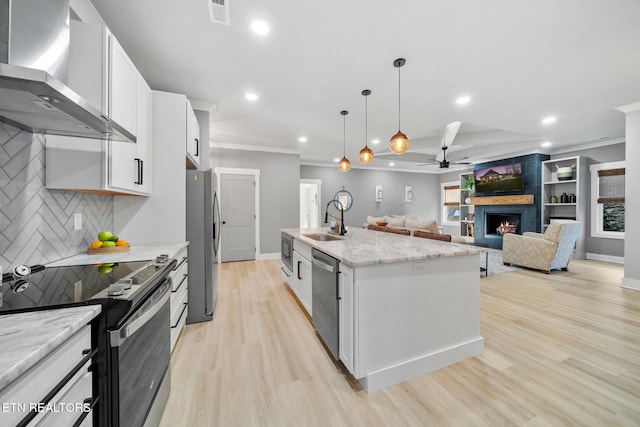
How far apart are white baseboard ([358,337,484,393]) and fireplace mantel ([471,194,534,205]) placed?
19.1ft

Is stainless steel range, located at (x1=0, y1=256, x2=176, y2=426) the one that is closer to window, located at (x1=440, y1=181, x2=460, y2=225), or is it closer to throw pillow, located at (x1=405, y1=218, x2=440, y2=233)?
throw pillow, located at (x1=405, y1=218, x2=440, y2=233)

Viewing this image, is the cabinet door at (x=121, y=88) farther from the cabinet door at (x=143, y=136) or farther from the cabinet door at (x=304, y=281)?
the cabinet door at (x=304, y=281)

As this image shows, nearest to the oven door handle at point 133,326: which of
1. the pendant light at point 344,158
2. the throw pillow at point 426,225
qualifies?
the pendant light at point 344,158

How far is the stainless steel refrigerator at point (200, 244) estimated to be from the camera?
8.36ft

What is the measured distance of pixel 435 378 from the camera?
1.75m

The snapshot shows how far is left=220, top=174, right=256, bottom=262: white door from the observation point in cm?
541

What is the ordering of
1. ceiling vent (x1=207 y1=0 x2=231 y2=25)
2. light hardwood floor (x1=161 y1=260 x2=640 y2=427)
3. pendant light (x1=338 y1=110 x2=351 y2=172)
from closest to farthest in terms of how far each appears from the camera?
1. light hardwood floor (x1=161 y1=260 x2=640 y2=427)
2. ceiling vent (x1=207 y1=0 x2=231 y2=25)
3. pendant light (x1=338 y1=110 x2=351 y2=172)

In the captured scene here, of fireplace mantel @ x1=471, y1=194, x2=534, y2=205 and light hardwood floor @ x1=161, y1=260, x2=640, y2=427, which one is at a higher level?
fireplace mantel @ x1=471, y1=194, x2=534, y2=205

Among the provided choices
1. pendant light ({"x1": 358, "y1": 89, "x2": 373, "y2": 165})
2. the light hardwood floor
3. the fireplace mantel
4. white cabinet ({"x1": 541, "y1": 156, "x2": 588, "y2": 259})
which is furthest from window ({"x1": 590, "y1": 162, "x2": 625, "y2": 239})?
pendant light ({"x1": 358, "y1": 89, "x2": 373, "y2": 165})

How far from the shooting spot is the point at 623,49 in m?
2.25

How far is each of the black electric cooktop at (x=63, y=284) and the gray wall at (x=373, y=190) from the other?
21.5 feet

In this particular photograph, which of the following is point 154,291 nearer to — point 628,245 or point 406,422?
point 406,422

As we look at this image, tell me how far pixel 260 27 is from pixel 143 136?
4.51ft

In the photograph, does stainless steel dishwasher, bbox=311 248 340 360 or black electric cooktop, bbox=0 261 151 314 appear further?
stainless steel dishwasher, bbox=311 248 340 360
